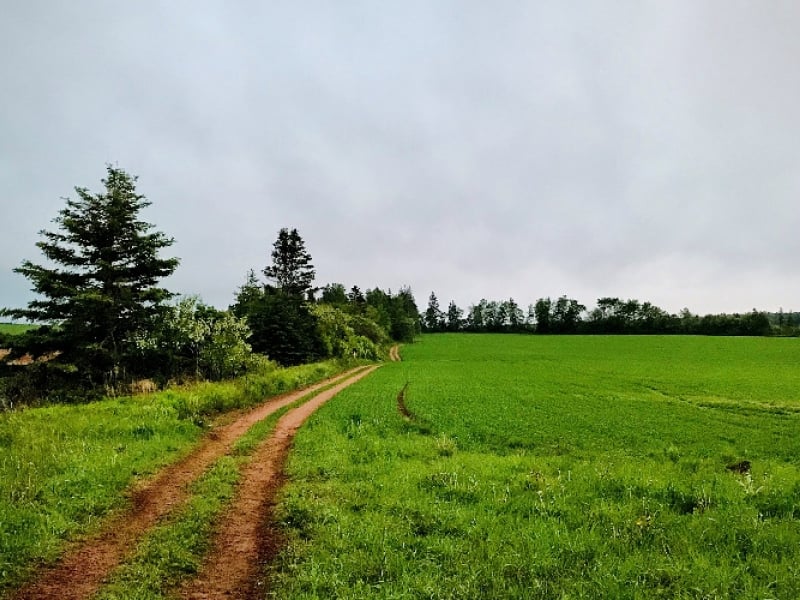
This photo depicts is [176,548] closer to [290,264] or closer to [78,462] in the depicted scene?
[78,462]

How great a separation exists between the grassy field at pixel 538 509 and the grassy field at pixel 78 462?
3.28 metres

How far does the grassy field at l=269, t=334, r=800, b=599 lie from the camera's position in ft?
22.7

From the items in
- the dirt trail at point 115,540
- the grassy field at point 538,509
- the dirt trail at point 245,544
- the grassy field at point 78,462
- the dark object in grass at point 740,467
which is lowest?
the dark object in grass at point 740,467

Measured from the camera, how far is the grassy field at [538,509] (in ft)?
22.7

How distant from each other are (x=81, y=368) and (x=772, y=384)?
55.3 meters

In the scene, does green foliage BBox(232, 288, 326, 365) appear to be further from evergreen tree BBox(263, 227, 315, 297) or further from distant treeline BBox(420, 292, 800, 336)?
distant treeline BBox(420, 292, 800, 336)

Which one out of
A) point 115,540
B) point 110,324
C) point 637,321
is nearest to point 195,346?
point 110,324

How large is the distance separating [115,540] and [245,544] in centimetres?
246

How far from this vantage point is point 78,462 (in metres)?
11.6

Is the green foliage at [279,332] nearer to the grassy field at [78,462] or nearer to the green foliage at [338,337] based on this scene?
the green foliage at [338,337]

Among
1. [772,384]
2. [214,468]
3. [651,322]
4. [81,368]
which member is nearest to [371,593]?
[214,468]

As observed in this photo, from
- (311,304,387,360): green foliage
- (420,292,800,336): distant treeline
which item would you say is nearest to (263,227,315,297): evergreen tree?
(311,304,387,360): green foliage

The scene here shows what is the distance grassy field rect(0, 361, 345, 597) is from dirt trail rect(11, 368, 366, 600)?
34 centimetres

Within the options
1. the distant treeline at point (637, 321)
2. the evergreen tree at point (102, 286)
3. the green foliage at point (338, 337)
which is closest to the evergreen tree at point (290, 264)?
the green foliage at point (338, 337)
